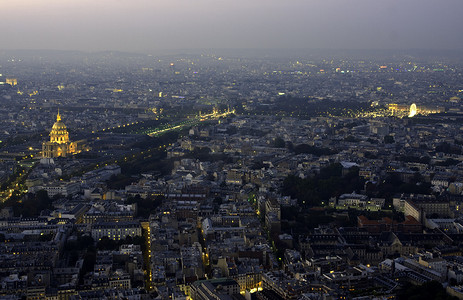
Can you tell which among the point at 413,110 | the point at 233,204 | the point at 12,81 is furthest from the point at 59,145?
the point at 12,81

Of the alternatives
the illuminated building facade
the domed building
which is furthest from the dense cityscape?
the illuminated building facade

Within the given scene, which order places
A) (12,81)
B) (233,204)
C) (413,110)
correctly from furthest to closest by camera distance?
(12,81), (413,110), (233,204)

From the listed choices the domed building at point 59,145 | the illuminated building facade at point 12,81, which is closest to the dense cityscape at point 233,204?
the domed building at point 59,145

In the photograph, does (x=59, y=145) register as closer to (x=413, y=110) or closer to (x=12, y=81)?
(x=413, y=110)

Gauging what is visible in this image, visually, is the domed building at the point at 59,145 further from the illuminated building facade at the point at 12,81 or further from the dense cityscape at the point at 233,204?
the illuminated building facade at the point at 12,81

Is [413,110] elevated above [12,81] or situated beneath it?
elevated above

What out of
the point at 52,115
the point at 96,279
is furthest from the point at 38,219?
the point at 52,115
